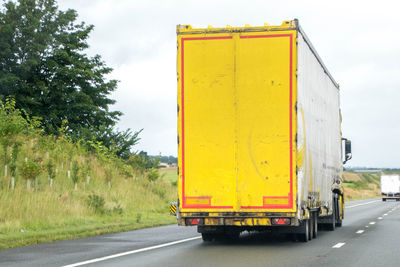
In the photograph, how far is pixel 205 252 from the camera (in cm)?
1349

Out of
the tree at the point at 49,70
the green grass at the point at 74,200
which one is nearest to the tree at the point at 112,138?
the green grass at the point at 74,200

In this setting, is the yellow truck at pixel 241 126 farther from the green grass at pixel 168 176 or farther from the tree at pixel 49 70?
the tree at pixel 49 70

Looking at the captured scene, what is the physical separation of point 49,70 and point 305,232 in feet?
117

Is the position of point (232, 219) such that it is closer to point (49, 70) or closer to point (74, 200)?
point (74, 200)

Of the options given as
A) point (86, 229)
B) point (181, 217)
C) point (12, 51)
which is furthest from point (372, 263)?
point (12, 51)

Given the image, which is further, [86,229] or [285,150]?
[86,229]

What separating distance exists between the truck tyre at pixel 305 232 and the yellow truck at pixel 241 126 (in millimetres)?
1157

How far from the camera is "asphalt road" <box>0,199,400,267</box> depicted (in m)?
11.7

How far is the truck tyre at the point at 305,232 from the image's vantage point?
1535 centimetres

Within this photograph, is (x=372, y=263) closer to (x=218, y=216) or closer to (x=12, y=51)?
(x=218, y=216)

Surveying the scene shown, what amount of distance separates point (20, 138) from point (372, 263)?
58.7 ft

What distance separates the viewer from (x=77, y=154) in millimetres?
30109

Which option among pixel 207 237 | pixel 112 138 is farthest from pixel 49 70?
pixel 207 237

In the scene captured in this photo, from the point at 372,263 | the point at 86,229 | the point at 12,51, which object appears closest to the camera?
the point at 372,263
